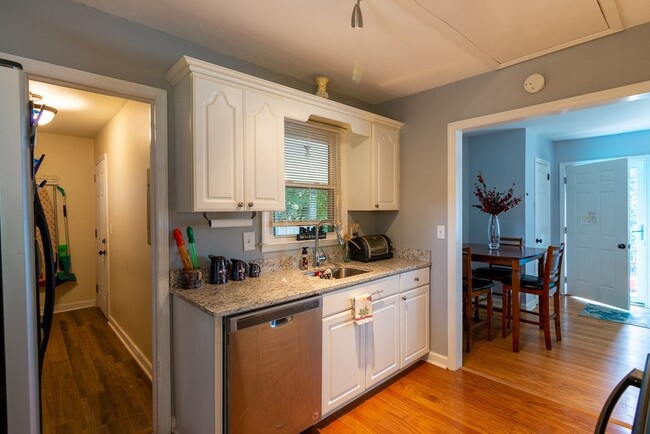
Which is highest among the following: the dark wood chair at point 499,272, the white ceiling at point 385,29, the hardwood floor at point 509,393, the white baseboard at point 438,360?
the white ceiling at point 385,29

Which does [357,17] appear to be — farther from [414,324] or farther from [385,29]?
[414,324]

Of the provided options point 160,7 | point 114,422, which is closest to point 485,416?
point 114,422

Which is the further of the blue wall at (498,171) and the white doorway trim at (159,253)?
the blue wall at (498,171)

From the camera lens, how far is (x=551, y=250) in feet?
10.3

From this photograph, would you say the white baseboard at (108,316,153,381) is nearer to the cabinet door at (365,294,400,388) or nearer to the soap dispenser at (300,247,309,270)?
the soap dispenser at (300,247,309,270)

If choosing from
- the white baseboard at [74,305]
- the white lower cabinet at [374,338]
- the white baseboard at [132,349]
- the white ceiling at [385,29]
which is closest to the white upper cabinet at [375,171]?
the white ceiling at [385,29]

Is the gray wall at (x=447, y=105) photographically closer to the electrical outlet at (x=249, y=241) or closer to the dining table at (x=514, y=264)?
the dining table at (x=514, y=264)

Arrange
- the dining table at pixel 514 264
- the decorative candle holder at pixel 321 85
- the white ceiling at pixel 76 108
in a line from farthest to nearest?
the dining table at pixel 514 264 < the white ceiling at pixel 76 108 < the decorative candle holder at pixel 321 85

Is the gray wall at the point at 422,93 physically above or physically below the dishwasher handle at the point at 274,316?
above

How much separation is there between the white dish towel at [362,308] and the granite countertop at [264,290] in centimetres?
10

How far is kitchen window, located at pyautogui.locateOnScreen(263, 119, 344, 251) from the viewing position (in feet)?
8.32

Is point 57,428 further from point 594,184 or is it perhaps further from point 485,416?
point 594,184

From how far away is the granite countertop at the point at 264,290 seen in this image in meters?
1.60

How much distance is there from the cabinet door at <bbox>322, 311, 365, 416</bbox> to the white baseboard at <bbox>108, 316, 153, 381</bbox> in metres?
1.35
